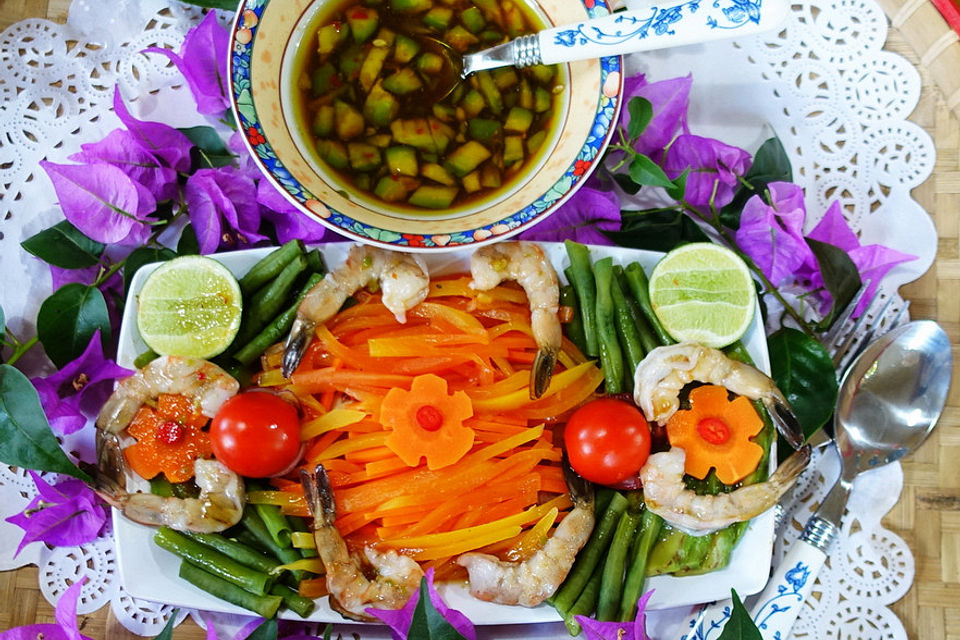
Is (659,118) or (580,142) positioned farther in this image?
(659,118)

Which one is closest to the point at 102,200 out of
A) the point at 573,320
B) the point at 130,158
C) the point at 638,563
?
the point at 130,158

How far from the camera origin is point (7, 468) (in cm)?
270

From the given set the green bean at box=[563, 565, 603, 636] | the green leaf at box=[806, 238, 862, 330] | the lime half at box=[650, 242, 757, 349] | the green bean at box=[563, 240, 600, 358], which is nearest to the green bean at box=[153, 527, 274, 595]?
the green bean at box=[563, 565, 603, 636]

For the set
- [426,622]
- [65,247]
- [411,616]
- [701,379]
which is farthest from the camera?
[65,247]

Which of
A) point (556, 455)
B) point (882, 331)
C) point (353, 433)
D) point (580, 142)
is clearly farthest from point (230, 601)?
point (882, 331)

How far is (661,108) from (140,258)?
1.76m

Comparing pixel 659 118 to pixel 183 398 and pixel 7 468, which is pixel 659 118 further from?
pixel 7 468

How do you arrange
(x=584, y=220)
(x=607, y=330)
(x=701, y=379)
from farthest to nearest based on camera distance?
A: 1. (x=584, y=220)
2. (x=607, y=330)
3. (x=701, y=379)

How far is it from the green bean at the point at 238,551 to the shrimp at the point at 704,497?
114 cm

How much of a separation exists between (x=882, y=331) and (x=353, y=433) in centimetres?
179

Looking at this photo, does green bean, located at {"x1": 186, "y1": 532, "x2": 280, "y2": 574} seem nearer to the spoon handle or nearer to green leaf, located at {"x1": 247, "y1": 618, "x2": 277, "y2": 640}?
green leaf, located at {"x1": 247, "y1": 618, "x2": 277, "y2": 640}

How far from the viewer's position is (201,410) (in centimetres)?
251

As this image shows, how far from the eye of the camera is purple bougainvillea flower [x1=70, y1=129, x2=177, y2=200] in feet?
8.84

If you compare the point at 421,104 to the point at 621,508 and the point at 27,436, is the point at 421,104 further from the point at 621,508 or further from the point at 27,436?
the point at 27,436
